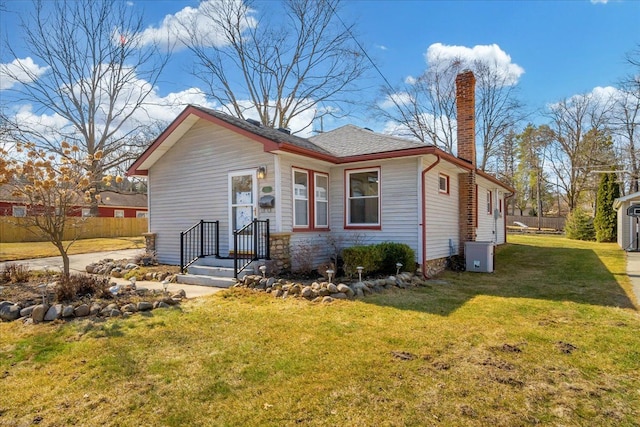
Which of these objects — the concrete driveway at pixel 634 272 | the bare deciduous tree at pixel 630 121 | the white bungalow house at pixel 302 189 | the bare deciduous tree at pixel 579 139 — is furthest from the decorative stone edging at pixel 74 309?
the bare deciduous tree at pixel 579 139

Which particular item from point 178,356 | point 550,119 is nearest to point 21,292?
point 178,356

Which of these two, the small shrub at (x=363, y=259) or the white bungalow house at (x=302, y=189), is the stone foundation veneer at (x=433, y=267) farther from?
the small shrub at (x=363, y=259)

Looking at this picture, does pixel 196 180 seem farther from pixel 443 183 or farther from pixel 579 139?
pixel 579 139

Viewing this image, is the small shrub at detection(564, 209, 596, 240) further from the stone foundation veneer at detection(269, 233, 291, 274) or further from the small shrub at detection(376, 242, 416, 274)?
the stone foundation veneer at detection(269, 233, 291, 274)

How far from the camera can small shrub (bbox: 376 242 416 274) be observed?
7.85 m

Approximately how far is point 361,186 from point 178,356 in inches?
256

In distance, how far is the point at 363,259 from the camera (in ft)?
24.3

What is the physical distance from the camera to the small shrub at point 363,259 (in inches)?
291

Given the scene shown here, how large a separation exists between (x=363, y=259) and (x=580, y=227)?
1861cm

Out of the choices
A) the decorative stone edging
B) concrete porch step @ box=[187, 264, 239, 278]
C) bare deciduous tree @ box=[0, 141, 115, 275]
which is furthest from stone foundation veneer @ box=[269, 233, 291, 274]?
bare deciduous tree @ box=[0, 141, 115, 275]

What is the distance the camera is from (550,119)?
105ft

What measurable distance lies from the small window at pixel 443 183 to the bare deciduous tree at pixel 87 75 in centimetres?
1860

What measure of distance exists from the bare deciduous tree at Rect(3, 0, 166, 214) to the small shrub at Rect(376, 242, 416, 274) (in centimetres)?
1860

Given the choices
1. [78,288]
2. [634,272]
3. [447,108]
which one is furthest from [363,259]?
[447,108]
